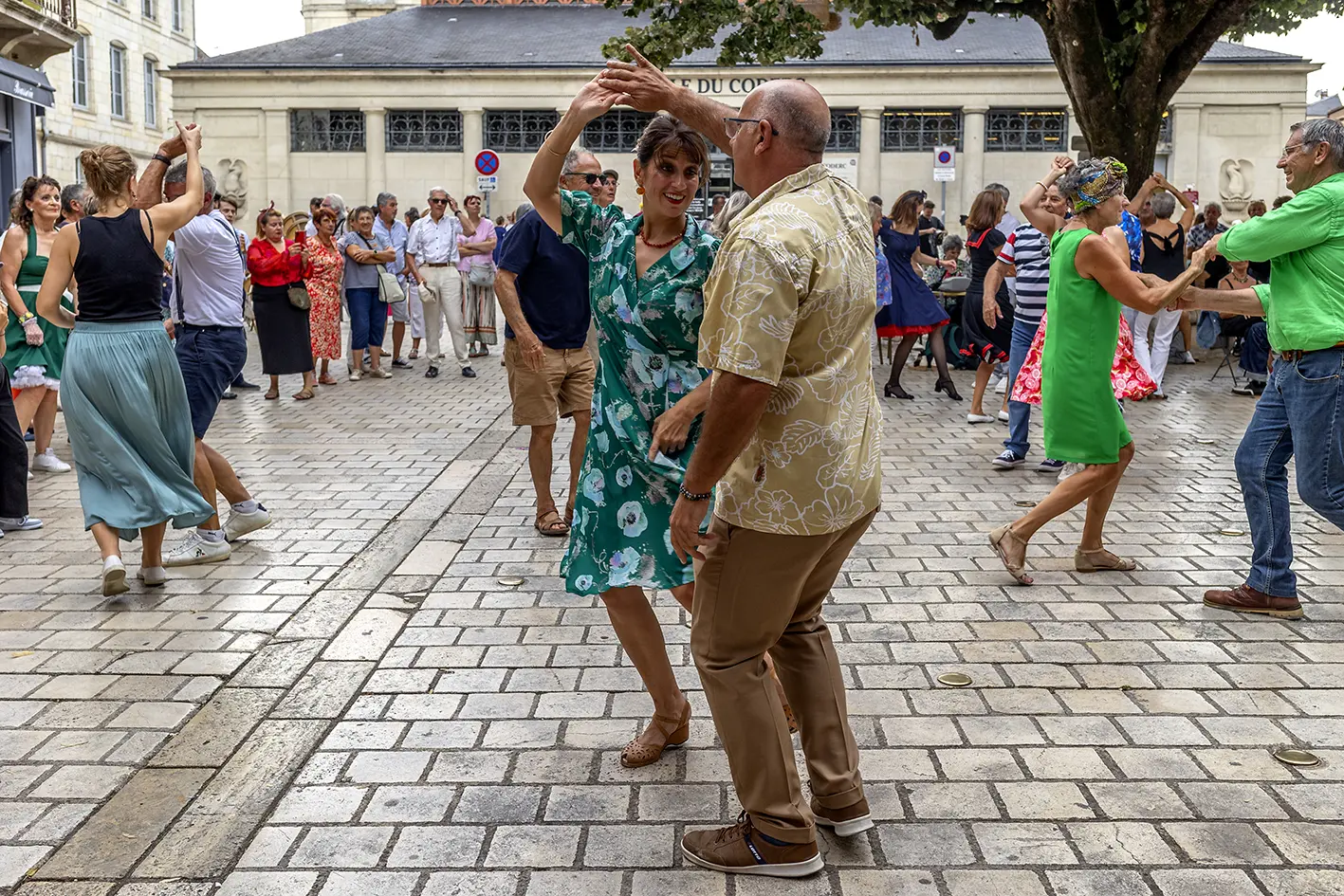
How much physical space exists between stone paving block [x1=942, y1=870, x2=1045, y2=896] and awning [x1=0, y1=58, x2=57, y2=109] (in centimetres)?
2063

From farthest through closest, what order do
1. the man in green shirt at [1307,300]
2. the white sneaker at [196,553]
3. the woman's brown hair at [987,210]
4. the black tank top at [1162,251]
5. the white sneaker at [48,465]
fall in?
the black tank top at [1162,251] < the woman's brown hair at [987,210] < the white sneaker at [48,465] < the white sneaker at [196,553] < the man in green shirt at [1307,300]

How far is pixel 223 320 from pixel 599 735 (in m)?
3.98

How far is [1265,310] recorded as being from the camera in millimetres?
5496

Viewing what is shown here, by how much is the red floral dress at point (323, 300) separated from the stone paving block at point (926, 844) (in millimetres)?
12201

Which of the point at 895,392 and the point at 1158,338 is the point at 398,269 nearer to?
the point at 895,392

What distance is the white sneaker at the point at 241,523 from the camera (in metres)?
7.10

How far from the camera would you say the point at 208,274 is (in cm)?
713

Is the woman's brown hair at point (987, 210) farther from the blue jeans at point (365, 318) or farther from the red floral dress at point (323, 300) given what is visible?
the red floral dress at point (323, 300)

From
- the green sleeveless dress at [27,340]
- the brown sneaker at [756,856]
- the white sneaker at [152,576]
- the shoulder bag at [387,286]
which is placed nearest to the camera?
the brown sneaker at [756,856]

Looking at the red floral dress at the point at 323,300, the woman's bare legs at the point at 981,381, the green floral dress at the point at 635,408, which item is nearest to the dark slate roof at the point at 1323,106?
the woman's bare legs at the point at 981,381

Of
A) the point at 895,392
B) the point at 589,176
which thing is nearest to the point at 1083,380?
the point at 589,176

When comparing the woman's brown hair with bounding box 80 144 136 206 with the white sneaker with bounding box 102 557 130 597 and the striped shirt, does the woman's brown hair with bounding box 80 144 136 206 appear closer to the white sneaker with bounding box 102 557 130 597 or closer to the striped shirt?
the white sneaker with bounding box 102 557 130 597

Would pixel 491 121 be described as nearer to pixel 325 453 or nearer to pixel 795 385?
pixel 325 453

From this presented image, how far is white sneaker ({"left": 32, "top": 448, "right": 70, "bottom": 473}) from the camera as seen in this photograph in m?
9.21
